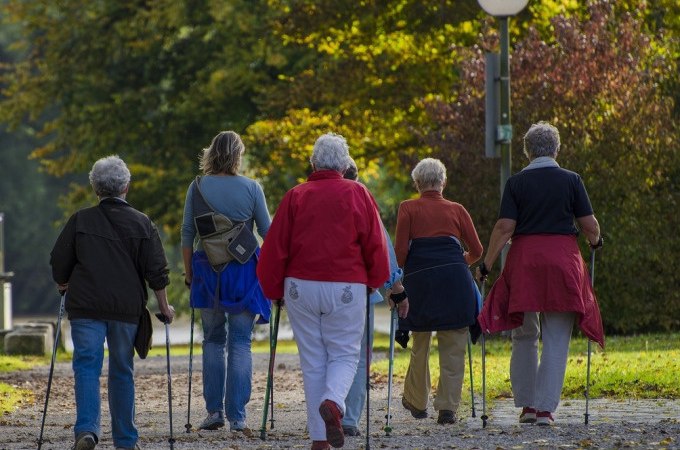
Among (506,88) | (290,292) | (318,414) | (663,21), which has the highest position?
(663,21)

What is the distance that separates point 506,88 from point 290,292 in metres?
8.24

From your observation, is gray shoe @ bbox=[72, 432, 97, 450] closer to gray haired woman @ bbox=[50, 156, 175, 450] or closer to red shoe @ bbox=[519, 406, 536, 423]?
gray haired woman @ bbox=[50, 156, 175, 450]

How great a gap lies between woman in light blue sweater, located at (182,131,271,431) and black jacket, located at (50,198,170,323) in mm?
1174

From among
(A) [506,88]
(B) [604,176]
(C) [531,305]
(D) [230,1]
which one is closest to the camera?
(C) [531,305]

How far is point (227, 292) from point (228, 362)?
18.1 inches

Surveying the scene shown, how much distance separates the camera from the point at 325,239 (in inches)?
334

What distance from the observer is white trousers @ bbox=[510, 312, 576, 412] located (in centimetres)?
986

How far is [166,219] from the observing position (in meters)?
32.5

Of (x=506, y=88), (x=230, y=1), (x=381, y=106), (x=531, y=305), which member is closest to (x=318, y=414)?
(x=531, y=305)

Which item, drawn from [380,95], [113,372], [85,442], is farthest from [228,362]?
[380,95]

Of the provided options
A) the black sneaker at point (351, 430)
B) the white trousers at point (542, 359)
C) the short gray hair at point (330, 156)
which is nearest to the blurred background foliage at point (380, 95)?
the white trousers at point (542, 359)

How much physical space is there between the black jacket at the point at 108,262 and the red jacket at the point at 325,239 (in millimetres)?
769

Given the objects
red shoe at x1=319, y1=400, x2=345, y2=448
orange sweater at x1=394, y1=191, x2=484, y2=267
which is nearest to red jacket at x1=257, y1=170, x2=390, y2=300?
red shoe at x1=319, y1=400, x2=345, y2=448

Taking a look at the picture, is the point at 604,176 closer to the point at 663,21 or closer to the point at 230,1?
the point at 663,21
